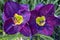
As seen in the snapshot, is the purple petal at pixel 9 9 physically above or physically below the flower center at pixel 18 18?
above

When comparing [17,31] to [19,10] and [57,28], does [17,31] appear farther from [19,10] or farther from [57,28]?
[57,28]

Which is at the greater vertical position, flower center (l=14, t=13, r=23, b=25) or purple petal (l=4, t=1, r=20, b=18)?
purple petal (l=4, t=1, r=20, b=18)

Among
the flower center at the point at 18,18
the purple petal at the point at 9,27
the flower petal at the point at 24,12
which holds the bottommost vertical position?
the purple petal at the point at 9,27

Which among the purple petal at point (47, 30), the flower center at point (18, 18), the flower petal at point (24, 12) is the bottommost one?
the purple petal at point (47, 30)

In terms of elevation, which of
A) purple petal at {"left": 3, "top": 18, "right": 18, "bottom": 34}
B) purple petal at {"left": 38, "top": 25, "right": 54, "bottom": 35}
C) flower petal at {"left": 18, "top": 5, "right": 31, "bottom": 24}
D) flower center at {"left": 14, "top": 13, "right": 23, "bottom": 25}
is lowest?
purple petal at {"left": 38, "top": 25, "right": 54, "bottom": 35}
